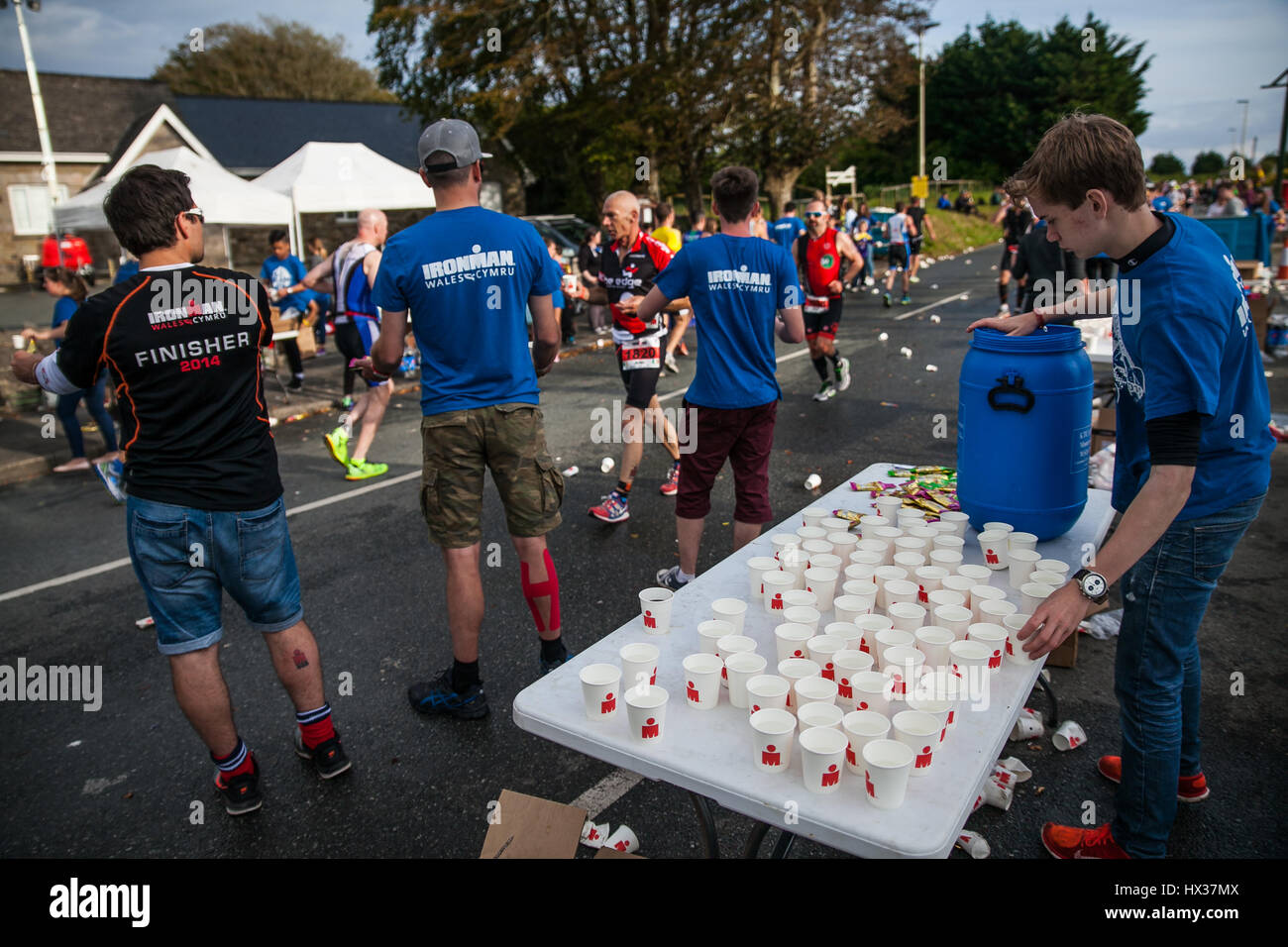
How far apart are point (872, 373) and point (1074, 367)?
7.57 m

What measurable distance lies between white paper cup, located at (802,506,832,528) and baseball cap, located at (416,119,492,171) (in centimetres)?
185

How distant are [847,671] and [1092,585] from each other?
0.61 metres

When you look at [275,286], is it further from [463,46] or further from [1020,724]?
[463,46]

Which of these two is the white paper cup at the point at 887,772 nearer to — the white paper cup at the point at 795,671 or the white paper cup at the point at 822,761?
the white paper cup at the point at 822,761

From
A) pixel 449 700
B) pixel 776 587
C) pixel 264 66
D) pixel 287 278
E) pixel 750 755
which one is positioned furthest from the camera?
pixel 264 66

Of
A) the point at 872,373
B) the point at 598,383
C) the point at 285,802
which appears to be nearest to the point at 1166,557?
the point at 285,802

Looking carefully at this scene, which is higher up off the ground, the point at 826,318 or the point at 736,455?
the point at 826,318

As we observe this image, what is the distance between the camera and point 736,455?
13.4ft

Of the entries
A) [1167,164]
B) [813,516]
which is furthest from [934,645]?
[1167,164]

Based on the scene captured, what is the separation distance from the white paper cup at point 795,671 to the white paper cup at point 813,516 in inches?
36.5

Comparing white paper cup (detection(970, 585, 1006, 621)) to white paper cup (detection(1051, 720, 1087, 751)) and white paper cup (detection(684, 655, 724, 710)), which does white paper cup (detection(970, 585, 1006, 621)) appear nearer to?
white paper cup (detection(684, 655, 724, 710))

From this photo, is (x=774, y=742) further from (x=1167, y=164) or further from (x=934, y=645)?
(x=1167, y=164)

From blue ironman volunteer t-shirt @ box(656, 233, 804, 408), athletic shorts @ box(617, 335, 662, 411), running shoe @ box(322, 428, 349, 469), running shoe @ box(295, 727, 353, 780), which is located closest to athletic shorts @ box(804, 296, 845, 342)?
athletic shorts @ box(617, 335, 662, 411)
